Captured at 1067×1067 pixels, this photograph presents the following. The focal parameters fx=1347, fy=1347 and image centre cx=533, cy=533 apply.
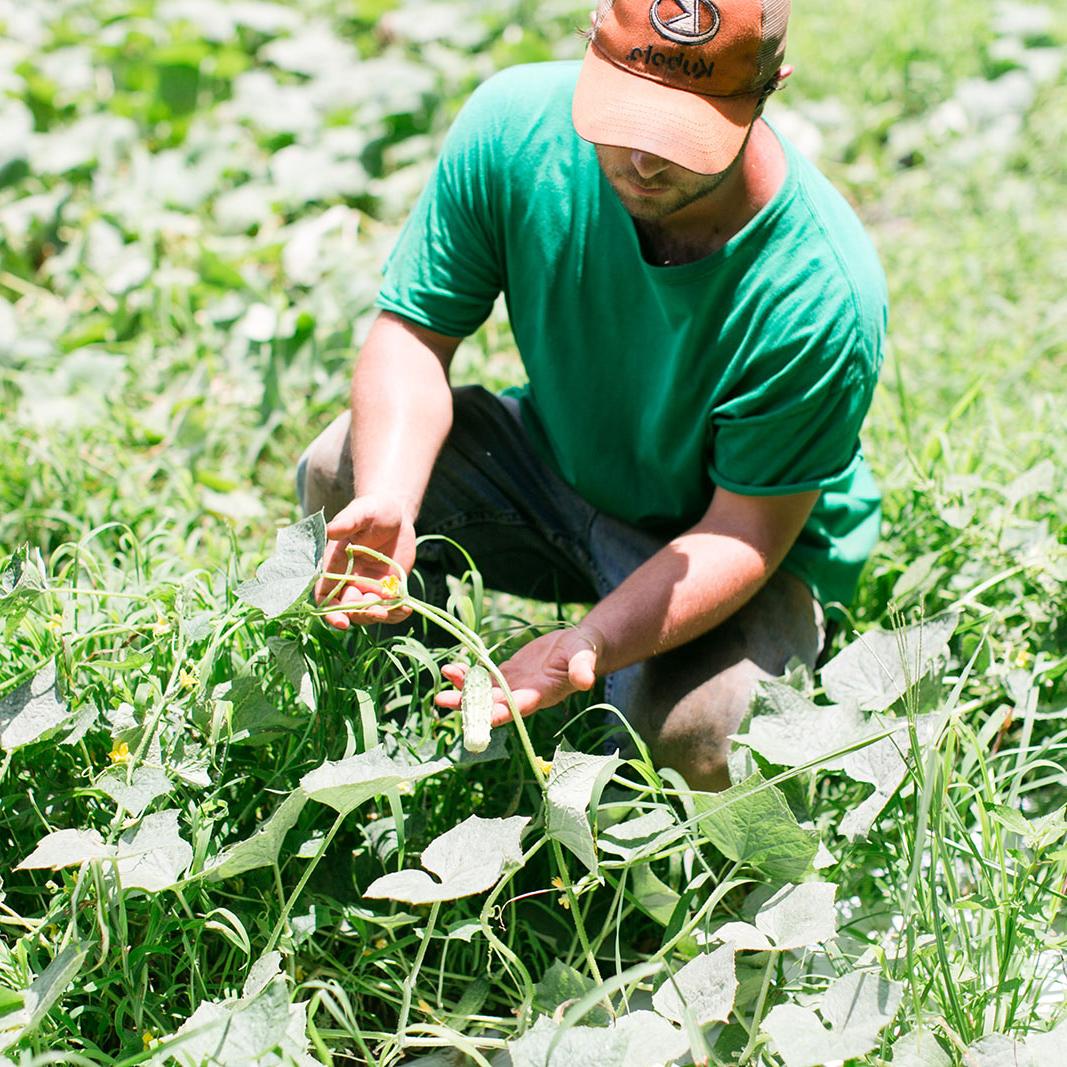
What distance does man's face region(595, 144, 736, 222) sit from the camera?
1.65 m

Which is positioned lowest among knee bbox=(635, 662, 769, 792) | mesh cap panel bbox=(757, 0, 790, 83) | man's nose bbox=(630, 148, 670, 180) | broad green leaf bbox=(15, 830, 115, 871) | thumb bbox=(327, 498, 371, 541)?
knee bbox=(635, 662, 769, 792)

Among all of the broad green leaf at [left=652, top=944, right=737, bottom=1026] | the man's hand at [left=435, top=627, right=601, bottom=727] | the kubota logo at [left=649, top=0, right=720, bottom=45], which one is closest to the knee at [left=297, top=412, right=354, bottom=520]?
the man's hand at [left=435, top=627, right=601, bottom=727]

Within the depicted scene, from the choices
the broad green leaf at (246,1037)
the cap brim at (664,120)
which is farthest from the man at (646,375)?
the broad green leaf at (246,1037)

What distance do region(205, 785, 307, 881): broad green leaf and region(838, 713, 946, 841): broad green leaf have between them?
0.65m

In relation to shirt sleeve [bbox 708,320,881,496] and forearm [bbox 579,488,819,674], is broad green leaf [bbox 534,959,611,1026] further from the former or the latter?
shirt sleeve [bbox 708,320,881,496]

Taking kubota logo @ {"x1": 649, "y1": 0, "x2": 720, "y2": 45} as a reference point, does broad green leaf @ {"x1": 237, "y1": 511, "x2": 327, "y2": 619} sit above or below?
below

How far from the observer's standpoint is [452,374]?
2881 mm

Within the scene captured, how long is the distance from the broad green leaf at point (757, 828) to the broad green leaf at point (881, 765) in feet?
0.24

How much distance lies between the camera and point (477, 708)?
1.55 metres

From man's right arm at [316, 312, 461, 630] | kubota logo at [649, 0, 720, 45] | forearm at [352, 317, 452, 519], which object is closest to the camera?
kubota logo at [649, 0, 720, 45]

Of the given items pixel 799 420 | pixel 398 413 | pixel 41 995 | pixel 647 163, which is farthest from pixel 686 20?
pixel 41 995

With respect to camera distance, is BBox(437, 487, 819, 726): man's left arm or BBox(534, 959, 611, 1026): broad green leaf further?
BBox(437, 487, 819, 726): man's left arm

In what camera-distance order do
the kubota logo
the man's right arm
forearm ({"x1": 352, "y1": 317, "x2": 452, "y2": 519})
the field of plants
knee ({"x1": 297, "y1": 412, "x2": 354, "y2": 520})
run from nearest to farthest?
the field of plants
the kubota logo
the man's right arm
forearm ({"x1": 352, "y1": 317, "x2": 452, "y2": 519})
knee ({"x1": 297, "y1": 412, "x2": 354, "y2": 520})

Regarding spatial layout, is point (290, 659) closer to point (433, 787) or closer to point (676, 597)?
point (433, 787)
